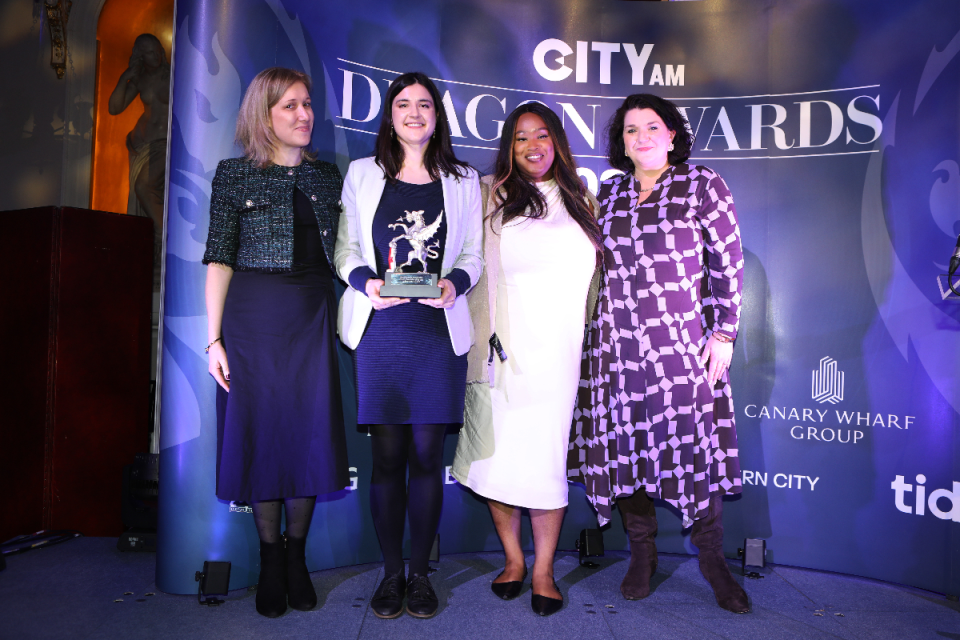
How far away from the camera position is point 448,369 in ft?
7.54

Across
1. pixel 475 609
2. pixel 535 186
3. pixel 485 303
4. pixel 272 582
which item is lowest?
pixel 475 609

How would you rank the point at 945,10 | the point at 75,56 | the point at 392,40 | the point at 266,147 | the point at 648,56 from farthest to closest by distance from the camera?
the point at 75,56 → the point at 648,56 → the point at 392,40 → the point at 945,10 → the point at 266,147

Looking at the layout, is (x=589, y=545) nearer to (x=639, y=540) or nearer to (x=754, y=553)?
(x=639, y=540)

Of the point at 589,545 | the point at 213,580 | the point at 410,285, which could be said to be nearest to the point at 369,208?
the point at 410,285

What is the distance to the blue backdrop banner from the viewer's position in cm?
250

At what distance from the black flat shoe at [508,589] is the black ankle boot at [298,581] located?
0.67 metres

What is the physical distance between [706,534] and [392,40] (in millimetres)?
2439

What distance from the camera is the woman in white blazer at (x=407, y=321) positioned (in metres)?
2.25

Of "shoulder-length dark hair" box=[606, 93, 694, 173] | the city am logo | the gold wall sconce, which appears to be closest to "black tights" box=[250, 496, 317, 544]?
"shoulder-length dark hair" box=[606, 93, 694, 173]

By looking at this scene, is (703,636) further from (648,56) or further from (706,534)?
(648,56)

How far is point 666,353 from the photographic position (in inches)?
95.9

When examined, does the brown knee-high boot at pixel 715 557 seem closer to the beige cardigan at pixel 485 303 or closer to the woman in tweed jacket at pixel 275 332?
the beige cardigan at pixel 485 303

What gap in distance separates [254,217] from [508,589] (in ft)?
5.39

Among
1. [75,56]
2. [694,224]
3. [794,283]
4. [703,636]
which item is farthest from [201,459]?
[75,56]
